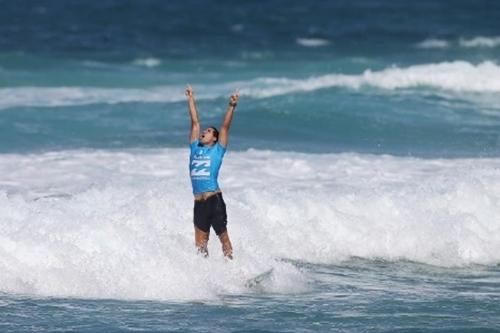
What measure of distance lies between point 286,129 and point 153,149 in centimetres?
395

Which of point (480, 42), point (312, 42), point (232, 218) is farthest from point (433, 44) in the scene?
point (232, 218)

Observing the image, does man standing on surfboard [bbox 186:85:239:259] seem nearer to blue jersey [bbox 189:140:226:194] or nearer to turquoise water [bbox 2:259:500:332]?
blue jersey [bbox 189:140:226:194]

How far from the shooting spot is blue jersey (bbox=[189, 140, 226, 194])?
13711 mm

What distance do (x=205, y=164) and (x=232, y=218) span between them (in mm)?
2956

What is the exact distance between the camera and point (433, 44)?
145 ft

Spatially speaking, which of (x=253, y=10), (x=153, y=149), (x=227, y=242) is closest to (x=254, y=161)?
(x=153, y=149)

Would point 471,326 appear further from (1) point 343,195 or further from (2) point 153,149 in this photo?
(2) point 153,149

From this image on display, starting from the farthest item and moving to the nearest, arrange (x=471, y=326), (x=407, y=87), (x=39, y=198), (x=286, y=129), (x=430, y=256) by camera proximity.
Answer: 1. (x=407, y=87)
2. (x=286, y=129)
3. (x=39, y=198)
4. (x=430, y=256)
5. (x=471, y=326)

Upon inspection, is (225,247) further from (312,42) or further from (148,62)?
(312,42)

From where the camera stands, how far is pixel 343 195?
59.9ft

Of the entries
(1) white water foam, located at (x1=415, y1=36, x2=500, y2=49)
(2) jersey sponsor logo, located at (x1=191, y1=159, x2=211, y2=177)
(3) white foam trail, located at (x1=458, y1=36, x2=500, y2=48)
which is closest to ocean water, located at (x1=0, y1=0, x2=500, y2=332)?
(2) jersey sponsor logo, located at (x1=191, y1=159, x2=211, y2=177)

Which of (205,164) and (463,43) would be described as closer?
(205,164)

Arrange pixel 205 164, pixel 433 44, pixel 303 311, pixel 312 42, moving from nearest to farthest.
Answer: pixel 303 311
pixel 205 164
pixel 433 44
pixel 312 42

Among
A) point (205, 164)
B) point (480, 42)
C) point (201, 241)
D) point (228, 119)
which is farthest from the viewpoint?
point (480, 42)
